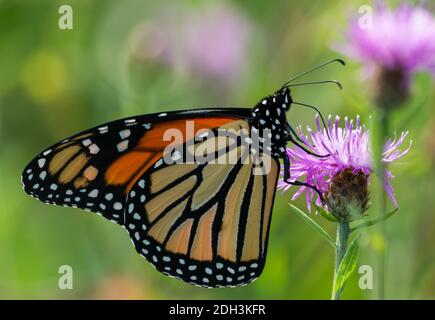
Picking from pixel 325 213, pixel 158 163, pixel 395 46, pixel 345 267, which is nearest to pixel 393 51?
pixel 395 46

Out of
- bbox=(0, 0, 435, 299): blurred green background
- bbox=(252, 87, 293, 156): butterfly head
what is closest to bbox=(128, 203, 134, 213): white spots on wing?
bbox=(252, 87, 293, 156): butterfly head

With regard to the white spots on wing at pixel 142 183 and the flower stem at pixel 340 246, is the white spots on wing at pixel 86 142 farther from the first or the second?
the flower stem at pixel 340 246

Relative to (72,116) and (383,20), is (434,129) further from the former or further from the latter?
(72,116)

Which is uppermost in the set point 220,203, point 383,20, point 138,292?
point 383,20

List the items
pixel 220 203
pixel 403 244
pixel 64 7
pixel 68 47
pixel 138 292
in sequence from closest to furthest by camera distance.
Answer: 1. pixel 220 203
2. pixel 403 244
3. pixel 138 292
4. pixel 64 7
5. pixel 68 47

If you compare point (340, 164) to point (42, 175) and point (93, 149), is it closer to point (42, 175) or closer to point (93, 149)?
point (93, 149)

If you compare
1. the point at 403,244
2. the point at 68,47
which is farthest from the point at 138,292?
the point at 68,47

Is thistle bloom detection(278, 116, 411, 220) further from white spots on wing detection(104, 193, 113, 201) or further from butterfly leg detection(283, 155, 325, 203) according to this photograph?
white spots on wing detection(104, 193, 113, 201)

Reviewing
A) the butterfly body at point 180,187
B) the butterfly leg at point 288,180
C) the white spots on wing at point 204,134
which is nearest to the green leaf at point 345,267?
the butterfly leg at point 288,180
